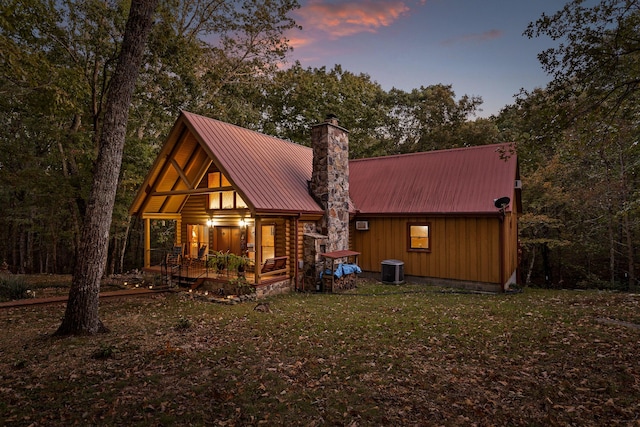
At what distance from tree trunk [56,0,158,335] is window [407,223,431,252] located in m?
11.4

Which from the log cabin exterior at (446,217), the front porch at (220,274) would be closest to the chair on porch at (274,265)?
the front porch at (220,274)

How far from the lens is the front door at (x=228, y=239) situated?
47.5ft

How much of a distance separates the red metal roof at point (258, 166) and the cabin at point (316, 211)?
0.19 ft

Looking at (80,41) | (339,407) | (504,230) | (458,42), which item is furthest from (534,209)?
(80,41)

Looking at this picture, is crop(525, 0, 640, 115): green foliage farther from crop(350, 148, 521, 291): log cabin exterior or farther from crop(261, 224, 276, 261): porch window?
crop(261, 224, 276, 261): porch window

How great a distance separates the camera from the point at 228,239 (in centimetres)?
1477

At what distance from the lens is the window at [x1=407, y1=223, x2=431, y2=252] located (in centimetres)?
1416

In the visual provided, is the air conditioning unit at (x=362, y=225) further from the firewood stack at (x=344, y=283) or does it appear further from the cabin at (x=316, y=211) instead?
the firewood stack at (x=344, y=283)

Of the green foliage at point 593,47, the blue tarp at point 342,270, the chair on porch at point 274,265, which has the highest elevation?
the green foliage at point 593,47

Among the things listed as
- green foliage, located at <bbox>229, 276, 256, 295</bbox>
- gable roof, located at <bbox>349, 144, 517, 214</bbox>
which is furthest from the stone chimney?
green foliage, located at <bbox>229, 276, 256, 295</bbox>

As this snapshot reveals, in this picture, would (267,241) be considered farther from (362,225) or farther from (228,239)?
(362,225)

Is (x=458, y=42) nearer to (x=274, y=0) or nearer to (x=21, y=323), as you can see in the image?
(x=274, y=0)

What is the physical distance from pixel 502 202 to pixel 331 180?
6.45 meters

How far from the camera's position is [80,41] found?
14.1m
